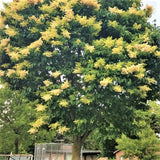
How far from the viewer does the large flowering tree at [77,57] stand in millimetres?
10617

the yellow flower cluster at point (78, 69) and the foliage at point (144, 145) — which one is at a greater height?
the yellow flower cluster at point (78, 69)

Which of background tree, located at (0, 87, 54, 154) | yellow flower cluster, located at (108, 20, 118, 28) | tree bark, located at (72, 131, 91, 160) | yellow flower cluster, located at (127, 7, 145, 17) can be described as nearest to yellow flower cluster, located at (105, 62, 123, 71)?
yellow flower cluster, located at (108, 20, 118, 28)

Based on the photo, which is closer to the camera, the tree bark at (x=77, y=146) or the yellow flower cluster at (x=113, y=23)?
the yellow flower cluster at (x=113, y=23)

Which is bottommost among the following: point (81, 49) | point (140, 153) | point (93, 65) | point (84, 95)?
point (140, 153)

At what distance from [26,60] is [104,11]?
168 inches

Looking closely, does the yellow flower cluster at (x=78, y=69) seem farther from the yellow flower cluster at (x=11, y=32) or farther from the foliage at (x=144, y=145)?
the foliage at (x=144, y=145)

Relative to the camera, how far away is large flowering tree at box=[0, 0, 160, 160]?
10617mm

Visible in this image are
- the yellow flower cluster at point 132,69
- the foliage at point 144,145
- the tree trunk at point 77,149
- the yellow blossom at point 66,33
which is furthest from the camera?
the foliage at point 144,145

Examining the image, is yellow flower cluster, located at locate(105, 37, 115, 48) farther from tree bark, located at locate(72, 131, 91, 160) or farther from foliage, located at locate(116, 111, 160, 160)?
foliage, located at locate(116, 111, 160, 160)

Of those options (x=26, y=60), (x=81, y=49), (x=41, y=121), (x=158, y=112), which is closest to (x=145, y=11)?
(x=81, y=49)

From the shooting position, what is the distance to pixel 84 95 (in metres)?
11.1

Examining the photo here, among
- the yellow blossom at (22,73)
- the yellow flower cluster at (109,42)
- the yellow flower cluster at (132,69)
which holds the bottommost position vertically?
the yellow flower cluster at (132,69)

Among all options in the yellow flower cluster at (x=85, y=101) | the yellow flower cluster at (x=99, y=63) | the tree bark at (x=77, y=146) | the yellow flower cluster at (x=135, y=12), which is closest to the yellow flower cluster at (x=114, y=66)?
the yellow flower cluster at (x=99, y=63)

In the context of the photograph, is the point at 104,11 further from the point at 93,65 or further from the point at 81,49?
the point at 93,65
